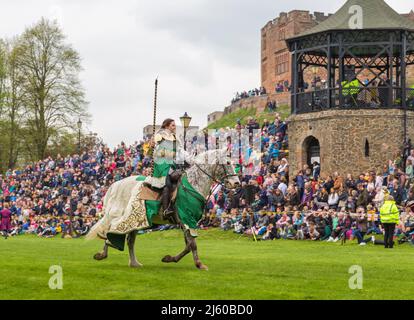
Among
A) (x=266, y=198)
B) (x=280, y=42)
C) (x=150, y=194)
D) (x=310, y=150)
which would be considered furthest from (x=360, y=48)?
(x=280, y=42)

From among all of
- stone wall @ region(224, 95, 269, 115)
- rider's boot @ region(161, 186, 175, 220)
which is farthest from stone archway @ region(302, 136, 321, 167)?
stone wall @ region(224, 95, 269, 115)

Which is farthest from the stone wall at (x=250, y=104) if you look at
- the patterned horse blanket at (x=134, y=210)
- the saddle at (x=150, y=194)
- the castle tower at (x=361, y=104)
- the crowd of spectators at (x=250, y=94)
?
the saddle at (x=150, y=194)

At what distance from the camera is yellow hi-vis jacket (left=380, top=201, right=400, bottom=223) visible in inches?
1071

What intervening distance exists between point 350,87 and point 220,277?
24.6 m

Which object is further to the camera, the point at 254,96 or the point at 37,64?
the point at 254,96

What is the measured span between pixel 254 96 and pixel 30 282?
7956cm

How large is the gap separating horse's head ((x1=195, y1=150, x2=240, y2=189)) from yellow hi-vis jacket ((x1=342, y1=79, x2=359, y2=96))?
872 inches

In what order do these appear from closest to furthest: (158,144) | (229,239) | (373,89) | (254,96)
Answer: (158,144) → (229,239) → (373,89) → (254,96)

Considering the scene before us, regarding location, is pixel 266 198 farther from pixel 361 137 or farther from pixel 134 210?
pixel 134 210

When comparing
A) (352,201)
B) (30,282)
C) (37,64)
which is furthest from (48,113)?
(30,282)

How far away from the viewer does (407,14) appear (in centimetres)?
9931

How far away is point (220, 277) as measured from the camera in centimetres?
1638

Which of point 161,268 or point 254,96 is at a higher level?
point 254,96
